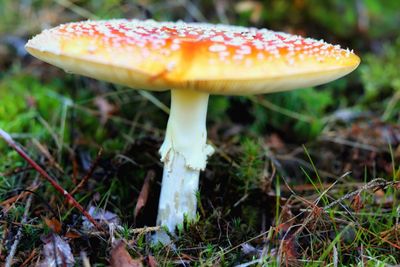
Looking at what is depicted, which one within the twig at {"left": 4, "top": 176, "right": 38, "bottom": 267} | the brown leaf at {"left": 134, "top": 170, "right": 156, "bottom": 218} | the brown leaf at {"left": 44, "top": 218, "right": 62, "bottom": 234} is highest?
the brown leaf at {"left": 44, "top": 218, "right": 62, "bottom": 234}

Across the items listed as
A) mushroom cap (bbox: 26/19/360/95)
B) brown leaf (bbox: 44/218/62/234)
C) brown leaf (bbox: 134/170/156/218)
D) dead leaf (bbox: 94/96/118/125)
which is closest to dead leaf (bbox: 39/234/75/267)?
brown leaf (bbox: 44/218/62/234)

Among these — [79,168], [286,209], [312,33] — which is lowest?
[79,168]

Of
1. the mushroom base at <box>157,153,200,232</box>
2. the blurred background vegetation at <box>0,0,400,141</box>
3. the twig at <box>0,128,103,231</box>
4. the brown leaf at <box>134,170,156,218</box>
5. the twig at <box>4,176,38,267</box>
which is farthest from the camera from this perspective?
the blurred background vegetation at <box>0,0,400,141</box>

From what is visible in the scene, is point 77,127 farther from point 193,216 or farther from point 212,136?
point 193,216

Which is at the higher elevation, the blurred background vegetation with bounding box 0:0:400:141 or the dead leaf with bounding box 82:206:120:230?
the blurred background vegetation with bounding box 0:0:400:141

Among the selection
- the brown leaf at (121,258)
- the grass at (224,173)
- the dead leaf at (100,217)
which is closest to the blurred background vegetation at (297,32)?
the grass at (224,173)

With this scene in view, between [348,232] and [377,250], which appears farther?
[348,232]

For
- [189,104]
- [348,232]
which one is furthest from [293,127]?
[189,104]

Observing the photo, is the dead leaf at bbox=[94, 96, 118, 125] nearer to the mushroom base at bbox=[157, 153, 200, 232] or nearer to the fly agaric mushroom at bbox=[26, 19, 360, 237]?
the mushroom base at bbox=[157, 153, 200, 232]
